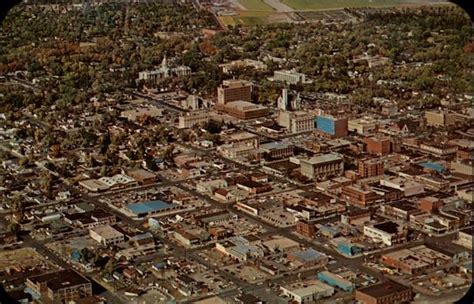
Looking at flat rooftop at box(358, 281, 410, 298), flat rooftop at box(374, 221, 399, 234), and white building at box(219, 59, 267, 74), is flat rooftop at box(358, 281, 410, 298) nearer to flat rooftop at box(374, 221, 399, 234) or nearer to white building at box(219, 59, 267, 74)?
flat rooftop at box(374, 221, 399, 234)

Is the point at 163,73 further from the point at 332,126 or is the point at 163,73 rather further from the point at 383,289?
the point at 383,289

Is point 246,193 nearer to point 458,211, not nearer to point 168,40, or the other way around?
point 458,211

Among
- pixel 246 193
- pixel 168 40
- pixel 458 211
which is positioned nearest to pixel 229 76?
pixel 168 40

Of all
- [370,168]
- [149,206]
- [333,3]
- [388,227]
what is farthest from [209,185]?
[333,3]

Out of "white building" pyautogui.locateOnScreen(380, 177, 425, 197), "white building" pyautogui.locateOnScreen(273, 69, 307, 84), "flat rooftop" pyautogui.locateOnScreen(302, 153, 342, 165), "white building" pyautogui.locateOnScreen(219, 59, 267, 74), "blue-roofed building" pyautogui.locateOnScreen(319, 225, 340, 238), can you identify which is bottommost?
"white building" pyautogui.locateOnScreen(273, 69, 307, 84)

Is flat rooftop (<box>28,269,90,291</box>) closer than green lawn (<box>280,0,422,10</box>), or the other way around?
flat rooftop (<box>28,269,90,291</box>)

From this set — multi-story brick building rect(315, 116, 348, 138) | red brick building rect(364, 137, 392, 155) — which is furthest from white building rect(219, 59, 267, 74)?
red brick building rect(364, 137, 392, 155)

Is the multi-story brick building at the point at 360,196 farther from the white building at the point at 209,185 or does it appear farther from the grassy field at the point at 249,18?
the grassy field at the point at 249,18
